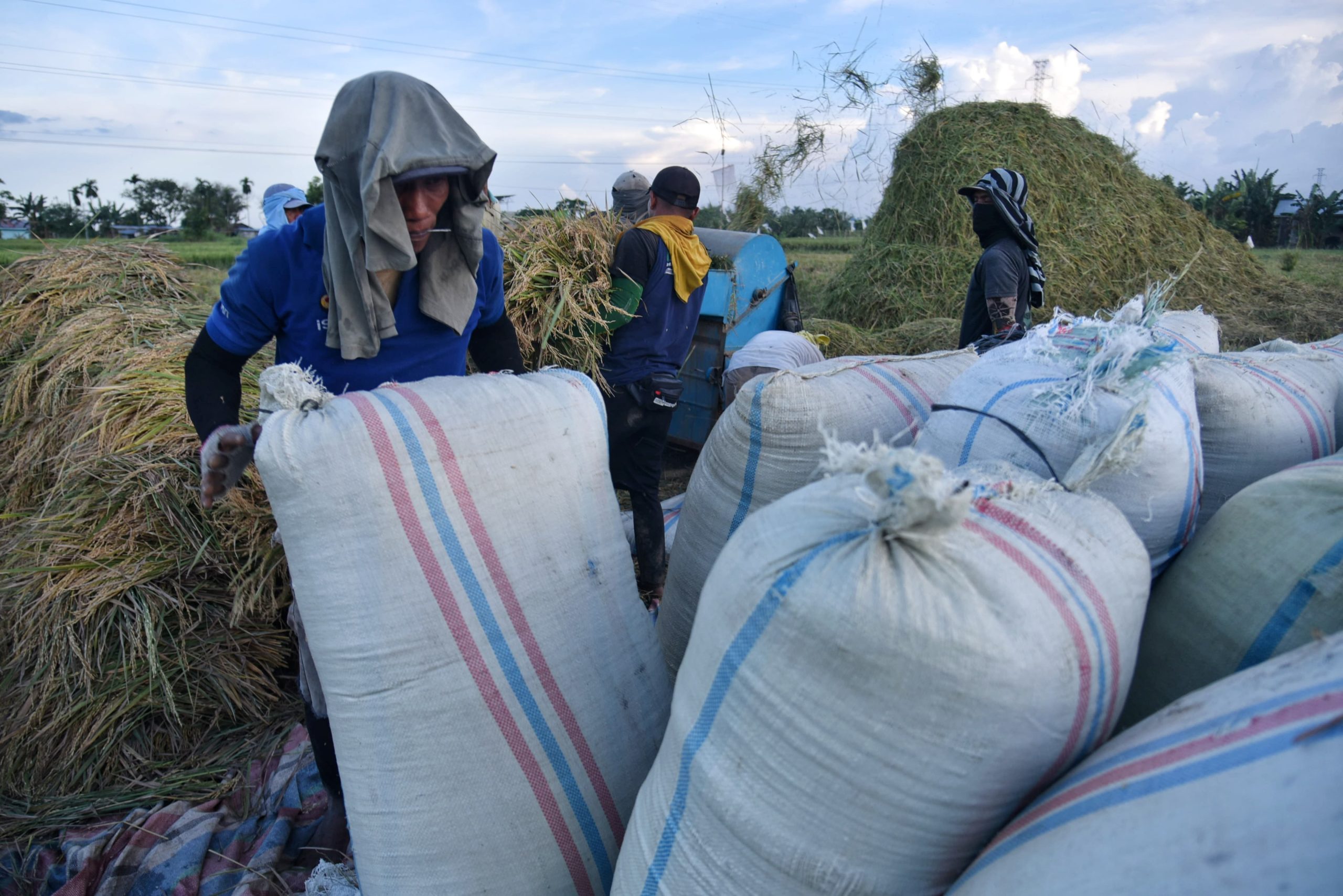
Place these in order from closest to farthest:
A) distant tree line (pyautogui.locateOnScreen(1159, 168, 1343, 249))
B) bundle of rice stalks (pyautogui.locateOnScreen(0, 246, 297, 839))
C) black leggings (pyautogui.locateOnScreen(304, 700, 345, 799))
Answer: black leggings (pyautogui.locateOnScreen(304, 700, 345, 799))
bundle of rice stalks (pyautogui.locateOnScreen(0, 246, 297, 839))
distant tree line (pyautogui.locateOnScreen(1159, 168, 1343, 249))

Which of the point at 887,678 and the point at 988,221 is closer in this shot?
the point at 887,678

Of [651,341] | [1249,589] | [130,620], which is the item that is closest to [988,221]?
[651,341]

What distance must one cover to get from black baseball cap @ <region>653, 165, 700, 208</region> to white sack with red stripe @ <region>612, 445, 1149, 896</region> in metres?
2.61

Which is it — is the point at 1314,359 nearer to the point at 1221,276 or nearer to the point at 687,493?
the point at 687,493

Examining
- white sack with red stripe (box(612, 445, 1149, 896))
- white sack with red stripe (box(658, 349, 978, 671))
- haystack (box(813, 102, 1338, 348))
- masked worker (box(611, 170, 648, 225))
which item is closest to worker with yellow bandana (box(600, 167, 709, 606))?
masked worker (box(611, 170, 648, 225))

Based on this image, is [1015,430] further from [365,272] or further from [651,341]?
[651,341]

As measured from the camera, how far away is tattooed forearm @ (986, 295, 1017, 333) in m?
3.13

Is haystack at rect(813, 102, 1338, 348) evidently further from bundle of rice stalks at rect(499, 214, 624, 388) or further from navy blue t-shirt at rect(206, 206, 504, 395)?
navy blue t-shirt at rect(206, 206, 504, 395)

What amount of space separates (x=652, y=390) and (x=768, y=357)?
0.64m

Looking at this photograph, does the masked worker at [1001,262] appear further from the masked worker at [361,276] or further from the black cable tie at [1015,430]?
the masked worker at [361,276]

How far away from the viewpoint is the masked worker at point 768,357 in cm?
352

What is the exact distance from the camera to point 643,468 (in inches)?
132

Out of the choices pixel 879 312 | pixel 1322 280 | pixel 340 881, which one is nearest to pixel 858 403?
pixel 340 881

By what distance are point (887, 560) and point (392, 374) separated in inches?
49.8
